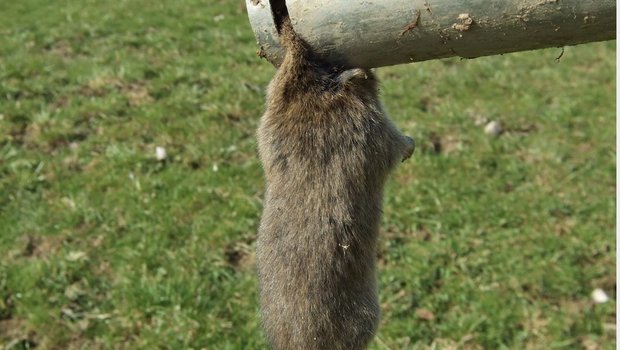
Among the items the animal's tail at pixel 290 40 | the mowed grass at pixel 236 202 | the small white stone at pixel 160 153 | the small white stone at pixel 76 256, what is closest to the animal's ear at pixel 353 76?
the animal's tail at pixel 290 40

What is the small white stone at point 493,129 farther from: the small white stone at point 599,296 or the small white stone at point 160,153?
the small white stone at point 160,153

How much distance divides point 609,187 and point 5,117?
17.8 ft

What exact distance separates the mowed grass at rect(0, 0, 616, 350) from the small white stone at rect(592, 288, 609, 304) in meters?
0.05

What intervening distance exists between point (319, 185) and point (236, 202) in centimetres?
348

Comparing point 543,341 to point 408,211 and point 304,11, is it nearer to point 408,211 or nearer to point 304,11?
point 408,211

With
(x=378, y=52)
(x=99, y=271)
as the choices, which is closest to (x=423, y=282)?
(x=99, y=271)

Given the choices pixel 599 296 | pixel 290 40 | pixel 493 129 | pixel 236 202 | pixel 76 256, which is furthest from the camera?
pixel 493 129

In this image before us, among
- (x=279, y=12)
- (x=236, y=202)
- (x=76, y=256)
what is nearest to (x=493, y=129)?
(x=236, y=202)

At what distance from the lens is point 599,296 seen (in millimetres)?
4656

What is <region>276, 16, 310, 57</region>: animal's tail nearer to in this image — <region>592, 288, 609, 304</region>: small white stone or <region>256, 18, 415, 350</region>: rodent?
<region>256, 18, 415, 350</region>: rodent

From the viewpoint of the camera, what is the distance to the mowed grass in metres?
4.44

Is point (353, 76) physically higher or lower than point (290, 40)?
lower

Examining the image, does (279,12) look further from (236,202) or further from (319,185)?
(236,202)

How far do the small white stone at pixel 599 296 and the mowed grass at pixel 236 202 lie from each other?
5 centimetres
